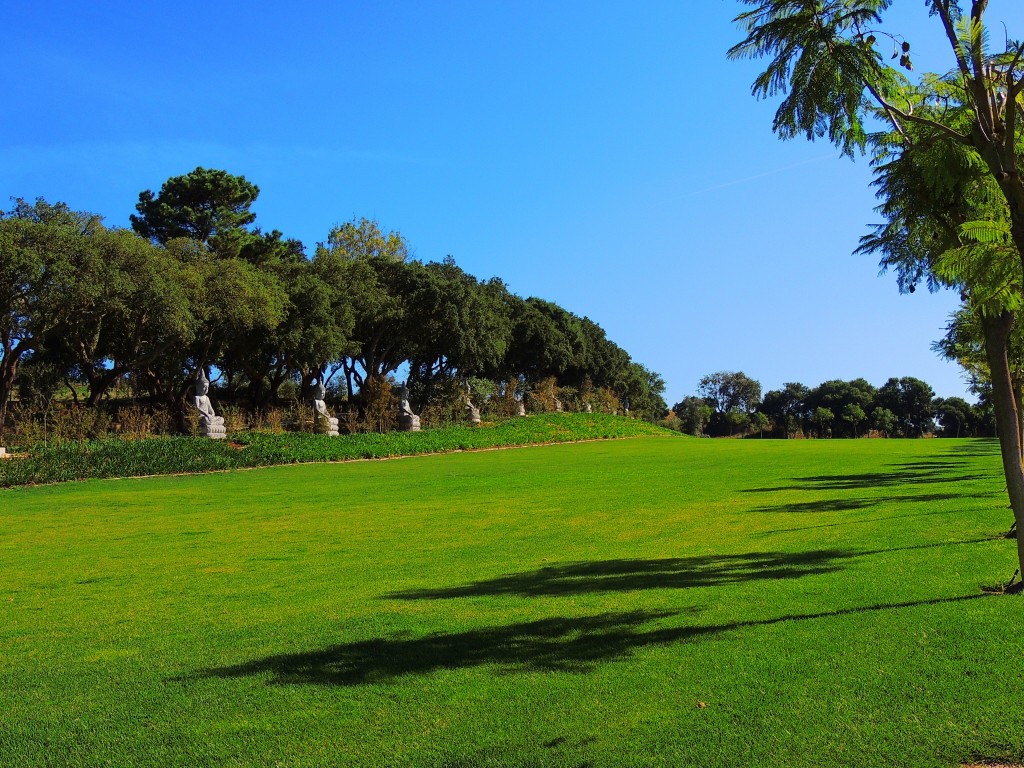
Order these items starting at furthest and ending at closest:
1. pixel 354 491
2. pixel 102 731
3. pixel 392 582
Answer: pixel 354 491 < pixel 392 582 < pixel 102 731

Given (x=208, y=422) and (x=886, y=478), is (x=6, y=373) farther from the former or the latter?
(x=886, y=478)

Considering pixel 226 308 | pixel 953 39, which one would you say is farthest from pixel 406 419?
pixel 953 39

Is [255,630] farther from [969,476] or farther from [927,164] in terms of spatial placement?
[969,476]

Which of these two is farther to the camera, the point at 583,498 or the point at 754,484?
the point at 754,484

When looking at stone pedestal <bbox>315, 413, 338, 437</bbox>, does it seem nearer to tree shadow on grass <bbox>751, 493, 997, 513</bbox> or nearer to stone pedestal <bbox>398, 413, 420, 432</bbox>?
stone pedestal <bbox>398, 413, 420, 432</bbox>

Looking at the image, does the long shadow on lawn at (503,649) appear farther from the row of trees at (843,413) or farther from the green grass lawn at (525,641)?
the row of trees at (843,413)

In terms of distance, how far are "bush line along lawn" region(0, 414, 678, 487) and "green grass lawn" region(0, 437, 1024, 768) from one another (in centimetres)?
987

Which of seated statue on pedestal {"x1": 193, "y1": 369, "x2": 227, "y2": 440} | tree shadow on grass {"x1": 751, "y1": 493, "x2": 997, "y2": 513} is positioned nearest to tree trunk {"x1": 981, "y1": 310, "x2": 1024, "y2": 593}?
tree shadow on grass {"x1": 751, "y1": 493, "x2": 997, "y2": 513}

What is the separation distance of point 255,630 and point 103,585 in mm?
3030

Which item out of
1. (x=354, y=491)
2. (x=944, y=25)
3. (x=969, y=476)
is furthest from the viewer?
(x=354, y=491)

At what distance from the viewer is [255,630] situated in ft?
19.6

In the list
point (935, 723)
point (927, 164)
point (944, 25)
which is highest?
point (944, 25)

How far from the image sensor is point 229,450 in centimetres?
2461

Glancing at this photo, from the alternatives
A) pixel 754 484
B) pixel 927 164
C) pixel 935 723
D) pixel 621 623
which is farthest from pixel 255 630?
pixel 754 484
